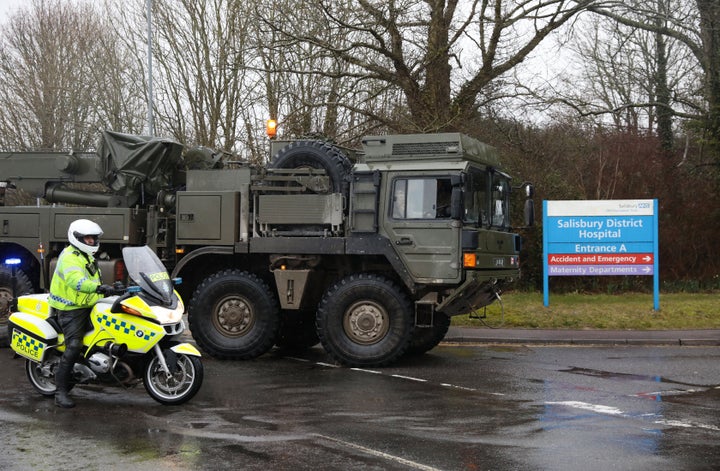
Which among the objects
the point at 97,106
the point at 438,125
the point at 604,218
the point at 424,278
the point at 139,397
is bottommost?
the point at 139,397

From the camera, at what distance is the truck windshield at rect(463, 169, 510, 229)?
36.5 feet

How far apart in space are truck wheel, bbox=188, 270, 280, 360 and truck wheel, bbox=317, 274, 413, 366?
2.87 feet

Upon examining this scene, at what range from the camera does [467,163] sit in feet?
36.5

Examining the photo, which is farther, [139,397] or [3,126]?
[3,126]

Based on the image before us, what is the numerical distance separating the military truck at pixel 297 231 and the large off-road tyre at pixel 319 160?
2 cm

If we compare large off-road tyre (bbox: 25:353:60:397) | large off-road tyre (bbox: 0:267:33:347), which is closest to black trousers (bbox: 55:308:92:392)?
large off-road tyre (bbox: 25:353:60:397)

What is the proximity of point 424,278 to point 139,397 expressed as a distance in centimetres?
388

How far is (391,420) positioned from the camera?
769 cm

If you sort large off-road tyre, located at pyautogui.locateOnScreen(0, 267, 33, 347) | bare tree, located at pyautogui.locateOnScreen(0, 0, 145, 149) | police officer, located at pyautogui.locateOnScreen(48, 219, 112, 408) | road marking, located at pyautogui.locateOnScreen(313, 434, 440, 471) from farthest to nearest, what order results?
bare tree, located at pyautogui.locateOnScreen(0, 0, 145, 149) < large off-road tyre, located at pyautogui.locateOnScreen(0, 267, 33, 347) < police officer, located at pyautogui.locateOnScreen(48, 219, 112, 408) < road marking, located at pyautogui.locateOnScreen(313, 434, 440, 471)

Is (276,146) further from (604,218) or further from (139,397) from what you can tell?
(604,218)

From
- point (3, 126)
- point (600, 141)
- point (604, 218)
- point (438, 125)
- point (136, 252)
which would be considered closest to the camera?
point (136, 252)

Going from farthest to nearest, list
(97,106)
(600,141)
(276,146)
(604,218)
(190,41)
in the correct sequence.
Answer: (97,106) → (190,41) → (600,141) → (604,218) → (276,146)

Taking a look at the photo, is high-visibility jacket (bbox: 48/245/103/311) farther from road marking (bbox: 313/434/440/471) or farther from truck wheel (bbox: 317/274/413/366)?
truck wheel (bbox: 317/274/413/366)

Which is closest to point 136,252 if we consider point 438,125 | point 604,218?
point 604,218
